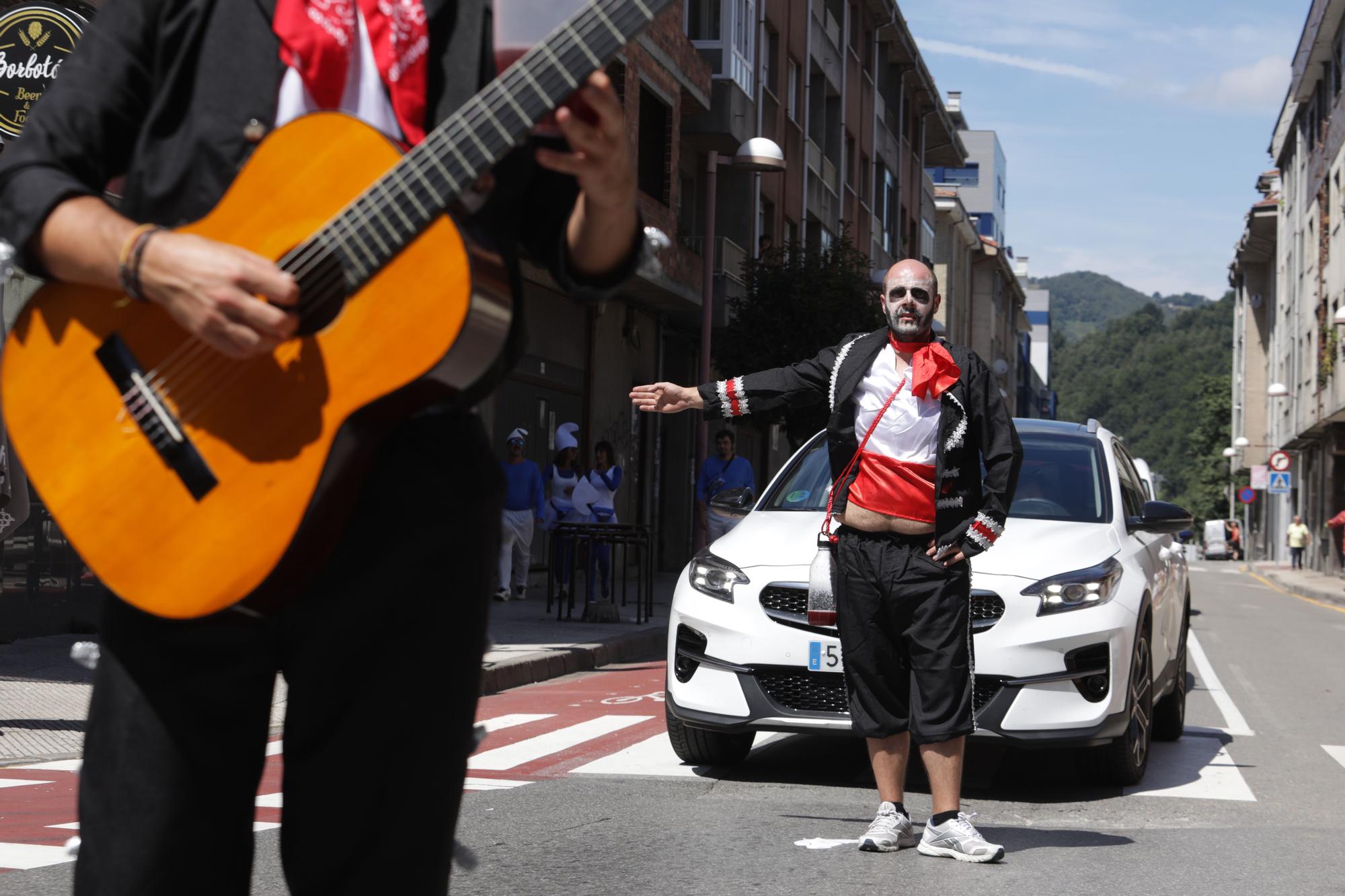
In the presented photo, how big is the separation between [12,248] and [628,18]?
0.80 metres

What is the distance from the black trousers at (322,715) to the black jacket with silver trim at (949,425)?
3971mm

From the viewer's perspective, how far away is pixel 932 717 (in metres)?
5.98

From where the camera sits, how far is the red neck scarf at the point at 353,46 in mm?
2180

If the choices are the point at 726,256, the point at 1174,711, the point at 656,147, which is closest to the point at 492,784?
the point at 1174,711

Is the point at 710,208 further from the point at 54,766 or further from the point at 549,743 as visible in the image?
the point at 54,766

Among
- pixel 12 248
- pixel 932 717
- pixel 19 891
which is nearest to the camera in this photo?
pixel 12 248

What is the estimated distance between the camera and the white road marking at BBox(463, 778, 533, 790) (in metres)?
7.30

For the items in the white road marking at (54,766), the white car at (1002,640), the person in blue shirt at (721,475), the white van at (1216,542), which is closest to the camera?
the white car at (1002,640)

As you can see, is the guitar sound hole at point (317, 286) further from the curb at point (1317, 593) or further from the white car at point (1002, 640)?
the curb at point (1317, 593)

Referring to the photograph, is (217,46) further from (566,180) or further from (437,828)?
(437,828)

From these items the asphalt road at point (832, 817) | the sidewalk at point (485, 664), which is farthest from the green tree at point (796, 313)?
the asphalt road at point (832, 817)

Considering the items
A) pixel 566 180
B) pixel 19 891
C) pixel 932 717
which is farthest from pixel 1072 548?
pixel 566 180

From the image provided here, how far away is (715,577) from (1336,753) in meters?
3.94

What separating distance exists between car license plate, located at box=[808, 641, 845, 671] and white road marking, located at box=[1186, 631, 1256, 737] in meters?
3.91
